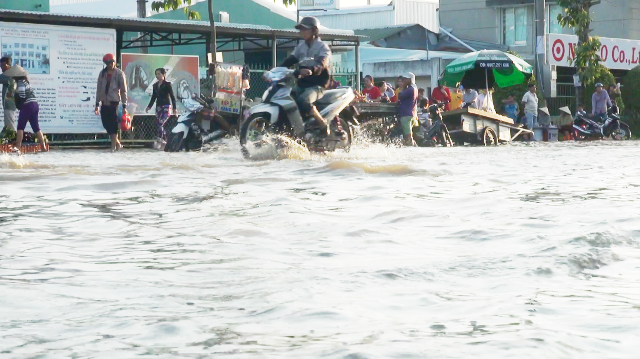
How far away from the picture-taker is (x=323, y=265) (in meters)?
4.93

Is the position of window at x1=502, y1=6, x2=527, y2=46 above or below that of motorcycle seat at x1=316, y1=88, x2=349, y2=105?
above

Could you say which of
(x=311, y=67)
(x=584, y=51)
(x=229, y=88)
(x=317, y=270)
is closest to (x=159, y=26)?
(x=229, y=88)

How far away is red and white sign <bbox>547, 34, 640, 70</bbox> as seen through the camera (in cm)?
3312

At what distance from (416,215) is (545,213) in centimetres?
83

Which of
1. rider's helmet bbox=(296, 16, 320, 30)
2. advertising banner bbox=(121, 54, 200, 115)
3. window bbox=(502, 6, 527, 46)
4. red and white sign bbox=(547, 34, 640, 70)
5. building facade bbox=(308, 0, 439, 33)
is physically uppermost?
building facade bbox=(308, 0, 439, 33)

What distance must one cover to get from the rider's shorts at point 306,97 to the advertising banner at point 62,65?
23.4 feet

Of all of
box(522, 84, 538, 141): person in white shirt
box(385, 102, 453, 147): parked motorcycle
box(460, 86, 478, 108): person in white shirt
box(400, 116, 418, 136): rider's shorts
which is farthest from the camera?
box(522, 84, 538, 141): person in white shirt

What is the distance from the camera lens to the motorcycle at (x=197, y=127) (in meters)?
15.5

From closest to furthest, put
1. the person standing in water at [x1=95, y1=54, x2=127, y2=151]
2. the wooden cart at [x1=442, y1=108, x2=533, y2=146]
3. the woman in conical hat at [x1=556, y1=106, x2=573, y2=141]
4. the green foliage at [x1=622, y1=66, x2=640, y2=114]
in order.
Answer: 1. the person standing in water at [x1=95, y1=54, x2=127, y2=151]
2. the wooden cart at [x1=442, y1=108, x2=533, y2=146]
3. the woman in conical hat at [x1=556, y1=106, x2=573, y2=141]
4. the green foliage at [x1=622, y1=66, x2=640, y2=114]

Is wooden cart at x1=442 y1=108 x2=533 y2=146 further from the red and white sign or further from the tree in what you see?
the red and white sign

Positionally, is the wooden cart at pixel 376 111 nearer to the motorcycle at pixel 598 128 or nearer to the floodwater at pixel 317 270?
the motorcycle at pixel 598 128

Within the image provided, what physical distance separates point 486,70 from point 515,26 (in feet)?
48.1

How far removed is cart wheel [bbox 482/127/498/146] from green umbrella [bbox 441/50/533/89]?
4.01m

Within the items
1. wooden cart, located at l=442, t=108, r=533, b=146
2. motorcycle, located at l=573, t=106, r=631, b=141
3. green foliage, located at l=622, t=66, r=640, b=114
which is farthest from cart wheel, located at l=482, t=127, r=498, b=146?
green foliage, located at l=622, t=66, r=640, b=114
